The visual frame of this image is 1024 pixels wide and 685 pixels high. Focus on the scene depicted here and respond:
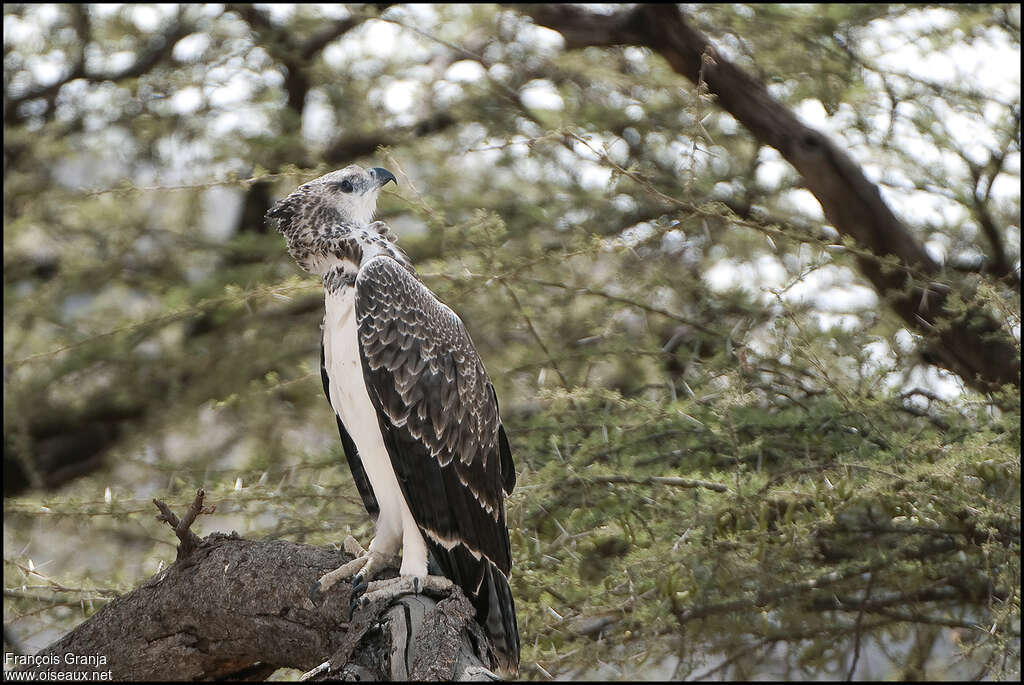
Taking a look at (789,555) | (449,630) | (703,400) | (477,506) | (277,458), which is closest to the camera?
(449,630)

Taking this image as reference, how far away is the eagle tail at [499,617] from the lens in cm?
221

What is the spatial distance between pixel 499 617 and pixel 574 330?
2076mm

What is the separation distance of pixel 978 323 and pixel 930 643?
3.63ft

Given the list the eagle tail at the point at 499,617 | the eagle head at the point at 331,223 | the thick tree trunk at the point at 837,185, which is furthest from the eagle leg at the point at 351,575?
the thick tree trunk at the point at 837,185

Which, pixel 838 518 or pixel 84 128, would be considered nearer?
pixel 838 518

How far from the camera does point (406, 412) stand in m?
2.18

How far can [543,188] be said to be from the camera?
4.35 m

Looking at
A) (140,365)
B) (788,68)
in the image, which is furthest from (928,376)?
(140,365)

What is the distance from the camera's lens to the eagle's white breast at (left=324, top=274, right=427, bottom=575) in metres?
2.21

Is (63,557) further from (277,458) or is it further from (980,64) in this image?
(980,64)

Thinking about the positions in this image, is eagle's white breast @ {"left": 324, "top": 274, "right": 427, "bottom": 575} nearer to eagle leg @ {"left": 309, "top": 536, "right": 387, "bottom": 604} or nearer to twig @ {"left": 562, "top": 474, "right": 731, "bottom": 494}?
eagle leg @ {"left": 309, "top": 536, "right": 387, "bottom": 604}
